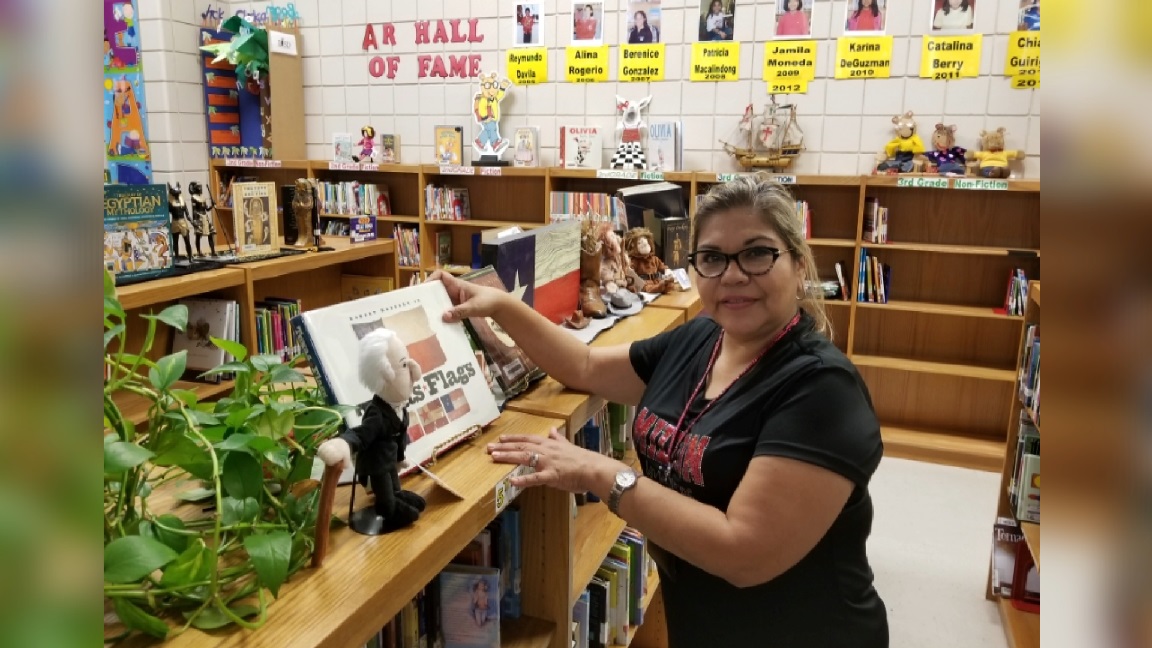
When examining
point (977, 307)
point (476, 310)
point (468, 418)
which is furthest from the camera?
point (977, 307)

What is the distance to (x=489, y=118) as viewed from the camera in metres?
5.08

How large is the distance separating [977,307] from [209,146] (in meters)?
5.41

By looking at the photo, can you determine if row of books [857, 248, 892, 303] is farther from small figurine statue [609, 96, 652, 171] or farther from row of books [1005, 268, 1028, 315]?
small figurine statue [609, 96, 652, 171]

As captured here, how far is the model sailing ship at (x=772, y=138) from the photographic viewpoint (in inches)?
174

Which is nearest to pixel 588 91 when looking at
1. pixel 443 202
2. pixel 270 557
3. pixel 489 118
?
pixel 489 118

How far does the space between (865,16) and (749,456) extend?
3775 millimetres

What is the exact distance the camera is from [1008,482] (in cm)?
274

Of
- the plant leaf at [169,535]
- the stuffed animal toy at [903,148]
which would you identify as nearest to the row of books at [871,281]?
the stuffed animal toy at [903,148]

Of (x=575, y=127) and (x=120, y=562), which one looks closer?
(x=120, y=562)

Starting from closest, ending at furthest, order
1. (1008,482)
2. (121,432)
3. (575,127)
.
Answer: (121,432), (1008,482), (575,127)

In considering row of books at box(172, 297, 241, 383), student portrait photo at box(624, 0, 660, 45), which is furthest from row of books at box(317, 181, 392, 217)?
row of books at box(172, 297, 241, 383)

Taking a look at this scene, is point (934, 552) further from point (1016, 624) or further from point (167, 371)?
point (167, 371)
